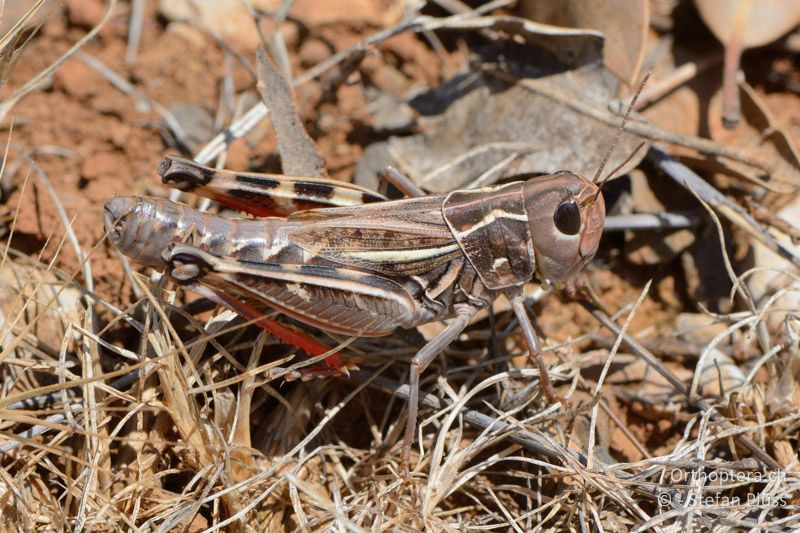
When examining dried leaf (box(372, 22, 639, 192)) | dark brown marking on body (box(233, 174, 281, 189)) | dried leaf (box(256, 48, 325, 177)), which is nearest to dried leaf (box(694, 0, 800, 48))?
dried leaf (box(372, 22, 639, 192))

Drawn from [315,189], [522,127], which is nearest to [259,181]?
[315,189]

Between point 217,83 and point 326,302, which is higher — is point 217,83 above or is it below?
above

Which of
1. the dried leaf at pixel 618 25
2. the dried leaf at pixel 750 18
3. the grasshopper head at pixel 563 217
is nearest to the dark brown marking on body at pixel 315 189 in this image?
the grasshopper head at pixel 563 217

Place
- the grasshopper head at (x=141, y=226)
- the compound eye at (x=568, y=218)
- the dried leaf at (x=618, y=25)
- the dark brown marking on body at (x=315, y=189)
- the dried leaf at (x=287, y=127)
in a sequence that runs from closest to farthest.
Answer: the grasshopper head at (x=141, y=226)
the compound eye at (x=568, y=218)
the dark brown marking on body at (x=315, y=189)
the dried leaf at (x=287, y=127)
the dried leaf at (x=618, y=25)

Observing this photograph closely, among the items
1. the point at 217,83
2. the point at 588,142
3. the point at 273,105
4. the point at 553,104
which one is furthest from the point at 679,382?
the point at 217,83

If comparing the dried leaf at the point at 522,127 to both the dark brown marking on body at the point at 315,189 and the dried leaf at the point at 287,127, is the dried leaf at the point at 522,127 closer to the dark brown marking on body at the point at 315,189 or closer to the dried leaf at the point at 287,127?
the dried leaf at the point at 287,127

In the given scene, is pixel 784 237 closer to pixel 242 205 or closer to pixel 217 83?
pixel 242 205

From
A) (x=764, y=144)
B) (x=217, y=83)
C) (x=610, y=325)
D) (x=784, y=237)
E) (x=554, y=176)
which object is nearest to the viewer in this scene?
(x=554, y=176)

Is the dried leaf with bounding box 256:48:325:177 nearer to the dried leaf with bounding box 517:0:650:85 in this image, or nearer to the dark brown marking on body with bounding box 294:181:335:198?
the dark brown marking on body with bounding box 294:181:335:198
